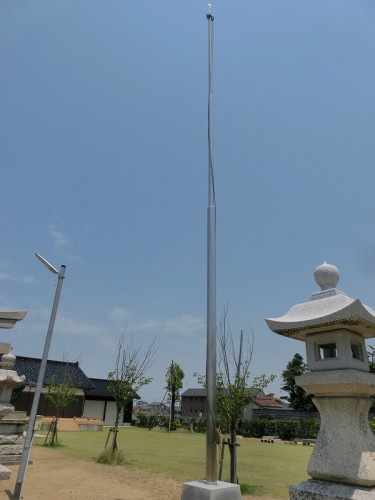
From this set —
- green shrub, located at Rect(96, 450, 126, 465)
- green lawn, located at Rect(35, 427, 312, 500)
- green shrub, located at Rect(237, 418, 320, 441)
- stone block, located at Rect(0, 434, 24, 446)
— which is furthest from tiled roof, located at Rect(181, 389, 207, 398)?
stone block, located at Rect(0, 434, 24, 446)

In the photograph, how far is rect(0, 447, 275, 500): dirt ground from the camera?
8.52m

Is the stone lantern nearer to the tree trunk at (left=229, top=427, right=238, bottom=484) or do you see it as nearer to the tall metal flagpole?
the tall metal flagpole

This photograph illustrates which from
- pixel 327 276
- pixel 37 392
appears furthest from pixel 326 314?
pixel 37 392

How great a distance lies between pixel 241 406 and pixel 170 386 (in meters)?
28.2

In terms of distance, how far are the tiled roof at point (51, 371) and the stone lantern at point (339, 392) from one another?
31434 mm

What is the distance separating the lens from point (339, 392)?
5945 millimetres

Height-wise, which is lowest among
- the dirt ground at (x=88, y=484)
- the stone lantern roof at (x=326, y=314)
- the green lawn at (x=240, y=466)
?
the dirt ground at (x=88, y=484)

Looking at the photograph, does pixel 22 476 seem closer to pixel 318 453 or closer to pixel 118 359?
pixel 318 453

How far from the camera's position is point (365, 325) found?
6.16 metres

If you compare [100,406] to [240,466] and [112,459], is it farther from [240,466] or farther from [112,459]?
[240,466]

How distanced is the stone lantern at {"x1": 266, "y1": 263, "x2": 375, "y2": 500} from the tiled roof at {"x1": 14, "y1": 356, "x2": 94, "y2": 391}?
103 feet

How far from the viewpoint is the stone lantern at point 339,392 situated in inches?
217

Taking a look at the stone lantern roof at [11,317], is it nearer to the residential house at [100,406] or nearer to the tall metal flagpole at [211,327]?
the tall metal flagpole at [211,327]

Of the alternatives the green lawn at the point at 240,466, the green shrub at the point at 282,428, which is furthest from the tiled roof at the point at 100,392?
the green lawn at the point at 240,466
